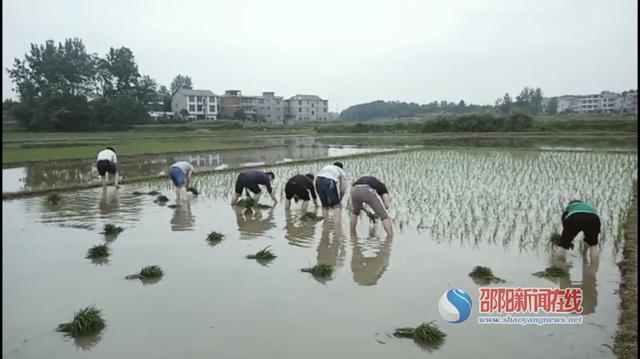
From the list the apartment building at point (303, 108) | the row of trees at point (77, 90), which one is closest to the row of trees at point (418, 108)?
the apartment building at point (303, 108)

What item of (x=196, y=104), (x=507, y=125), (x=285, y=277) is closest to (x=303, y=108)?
(x=196, y=104)

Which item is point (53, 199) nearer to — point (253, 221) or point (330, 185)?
point (253, 221)

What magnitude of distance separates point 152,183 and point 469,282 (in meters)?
9.90

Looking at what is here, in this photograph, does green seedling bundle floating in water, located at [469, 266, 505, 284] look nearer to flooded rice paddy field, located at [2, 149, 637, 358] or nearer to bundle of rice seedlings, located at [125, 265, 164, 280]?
Result: flooded rice paddy field, located at [2, 149, 637, 358]

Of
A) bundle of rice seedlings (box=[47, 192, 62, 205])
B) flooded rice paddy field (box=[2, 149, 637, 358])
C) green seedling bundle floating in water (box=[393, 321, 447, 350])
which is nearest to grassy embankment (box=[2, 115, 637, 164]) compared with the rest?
bundle of rice seedlings (box=[47, 192, 62, 205])

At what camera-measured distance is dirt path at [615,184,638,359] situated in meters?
3.41

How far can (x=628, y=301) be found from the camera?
422 cm

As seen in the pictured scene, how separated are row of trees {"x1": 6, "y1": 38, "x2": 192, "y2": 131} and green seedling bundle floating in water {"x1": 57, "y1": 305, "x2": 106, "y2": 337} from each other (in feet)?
143

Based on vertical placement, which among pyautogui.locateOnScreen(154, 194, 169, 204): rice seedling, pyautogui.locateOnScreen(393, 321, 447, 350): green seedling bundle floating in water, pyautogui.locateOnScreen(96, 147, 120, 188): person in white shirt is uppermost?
pyautogui.locateOnScreen(96, 147, 120, 188): person in white shirt

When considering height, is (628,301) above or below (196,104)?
below

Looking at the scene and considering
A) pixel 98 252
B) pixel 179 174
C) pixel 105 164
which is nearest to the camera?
pixel 98 252

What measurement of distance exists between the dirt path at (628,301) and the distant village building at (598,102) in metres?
77.2

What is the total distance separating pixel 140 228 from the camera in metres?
7.33

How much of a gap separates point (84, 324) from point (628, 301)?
4.89 metres
